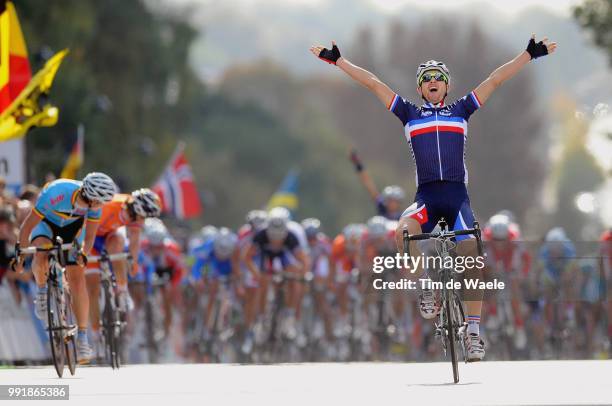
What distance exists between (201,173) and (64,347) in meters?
A: 59.3

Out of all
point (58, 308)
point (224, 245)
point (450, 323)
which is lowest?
point (450, 323)

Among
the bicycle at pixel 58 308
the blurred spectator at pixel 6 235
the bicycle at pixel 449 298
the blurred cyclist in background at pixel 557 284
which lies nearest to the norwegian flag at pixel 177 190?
the blurred cyclist in background at pixel 557 284

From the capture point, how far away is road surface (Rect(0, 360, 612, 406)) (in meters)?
12.1

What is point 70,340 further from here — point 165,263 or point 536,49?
point 165,263

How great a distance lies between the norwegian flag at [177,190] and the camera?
3256 centimetres

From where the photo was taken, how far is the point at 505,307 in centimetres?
2389

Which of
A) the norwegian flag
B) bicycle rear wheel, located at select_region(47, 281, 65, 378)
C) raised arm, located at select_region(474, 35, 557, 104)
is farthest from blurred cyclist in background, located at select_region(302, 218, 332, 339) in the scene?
raised arm, located at select_region(474, 35, 557, 104)

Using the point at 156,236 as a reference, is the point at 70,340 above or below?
below

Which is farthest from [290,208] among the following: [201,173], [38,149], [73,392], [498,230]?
[201,173]

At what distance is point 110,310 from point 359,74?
4739mm

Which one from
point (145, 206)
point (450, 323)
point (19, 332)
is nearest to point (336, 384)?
point (450, 323)

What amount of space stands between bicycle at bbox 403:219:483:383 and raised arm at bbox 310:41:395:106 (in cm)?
114

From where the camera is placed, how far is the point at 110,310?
59.8ft

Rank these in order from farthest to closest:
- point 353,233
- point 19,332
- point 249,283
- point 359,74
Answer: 1. point 353,233
2. point 249,283
3. point 19,332
4. point 359,74
